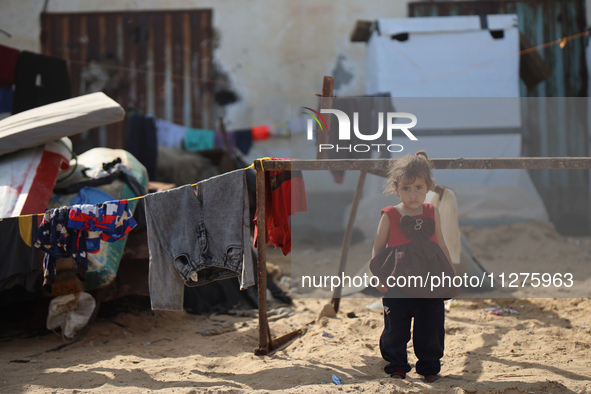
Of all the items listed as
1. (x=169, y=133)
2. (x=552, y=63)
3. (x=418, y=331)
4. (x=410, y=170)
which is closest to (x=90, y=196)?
(x=410, y=170)

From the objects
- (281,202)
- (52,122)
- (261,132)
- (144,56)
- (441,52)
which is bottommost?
(281,202)

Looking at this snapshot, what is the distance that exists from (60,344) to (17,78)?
4602 mm

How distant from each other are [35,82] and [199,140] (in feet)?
8.22

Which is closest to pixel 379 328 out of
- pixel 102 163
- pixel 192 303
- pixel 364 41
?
pixel 192 303

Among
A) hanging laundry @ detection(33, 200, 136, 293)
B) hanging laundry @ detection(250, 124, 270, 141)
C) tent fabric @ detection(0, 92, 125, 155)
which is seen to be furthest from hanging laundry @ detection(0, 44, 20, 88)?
hanging laundry @ detection(33, 200, 136, 293)

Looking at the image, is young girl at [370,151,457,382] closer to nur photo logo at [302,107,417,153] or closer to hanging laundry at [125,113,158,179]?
nur photo logo at [302,107,417,153]

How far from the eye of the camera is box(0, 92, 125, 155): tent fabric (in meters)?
4.74

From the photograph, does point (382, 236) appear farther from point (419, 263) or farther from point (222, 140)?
point (222, 140)

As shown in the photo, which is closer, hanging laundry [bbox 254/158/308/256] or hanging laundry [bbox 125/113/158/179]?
hanging laundry [bbox 254/158/308/256]

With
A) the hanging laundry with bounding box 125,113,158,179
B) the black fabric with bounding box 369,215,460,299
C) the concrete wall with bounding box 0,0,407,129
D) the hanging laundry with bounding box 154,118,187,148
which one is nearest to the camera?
the black fabric with bounding box 369,215,460,299

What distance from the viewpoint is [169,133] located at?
343 inches

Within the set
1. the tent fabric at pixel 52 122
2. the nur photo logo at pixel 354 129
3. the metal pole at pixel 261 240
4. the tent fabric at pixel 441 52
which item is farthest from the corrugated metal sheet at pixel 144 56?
the metal pole at pixel 261 240

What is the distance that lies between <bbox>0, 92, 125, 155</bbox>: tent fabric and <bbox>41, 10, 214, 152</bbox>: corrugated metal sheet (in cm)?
407

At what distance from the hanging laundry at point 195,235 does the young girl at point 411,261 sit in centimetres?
97
